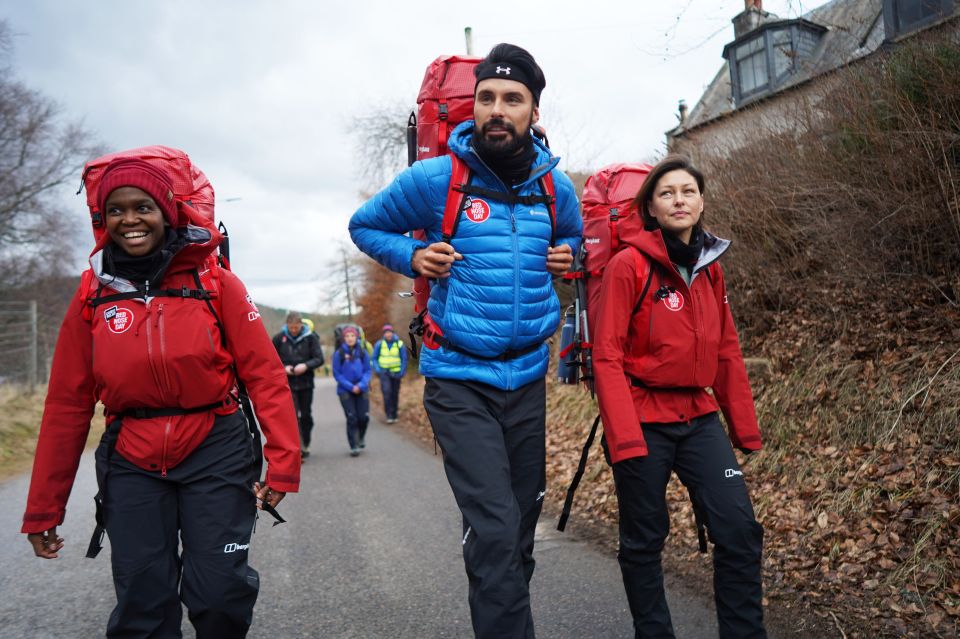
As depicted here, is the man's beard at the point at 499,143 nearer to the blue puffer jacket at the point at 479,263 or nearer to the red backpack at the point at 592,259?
the blue puffer jacket at the point at 479,263

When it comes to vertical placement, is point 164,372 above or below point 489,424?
above

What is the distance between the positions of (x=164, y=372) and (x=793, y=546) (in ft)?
13.1

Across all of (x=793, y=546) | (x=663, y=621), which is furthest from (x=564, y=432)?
(x=663, y=621)

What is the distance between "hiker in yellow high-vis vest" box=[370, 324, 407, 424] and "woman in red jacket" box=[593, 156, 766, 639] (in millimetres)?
12726

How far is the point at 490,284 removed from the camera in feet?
10.2

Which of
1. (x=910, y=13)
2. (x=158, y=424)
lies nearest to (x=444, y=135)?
(x=158, y=424)

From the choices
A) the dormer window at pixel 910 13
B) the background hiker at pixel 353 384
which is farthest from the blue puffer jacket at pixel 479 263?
the background hiker at pixel 353 384

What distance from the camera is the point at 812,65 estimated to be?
7.80 meters

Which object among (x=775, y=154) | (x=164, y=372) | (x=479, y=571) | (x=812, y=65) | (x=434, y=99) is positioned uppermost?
(x=812, y=65)

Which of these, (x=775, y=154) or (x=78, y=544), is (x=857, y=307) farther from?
(x=78, y=544)

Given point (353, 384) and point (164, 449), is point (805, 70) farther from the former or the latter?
point (353, 384)

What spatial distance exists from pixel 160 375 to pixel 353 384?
29.8 ft

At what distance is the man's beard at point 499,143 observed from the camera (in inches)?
124

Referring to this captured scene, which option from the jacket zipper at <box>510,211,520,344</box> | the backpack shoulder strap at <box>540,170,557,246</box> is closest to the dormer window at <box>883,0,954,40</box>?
the backpack shoulder strap at <box>540,170,557,246</box>
